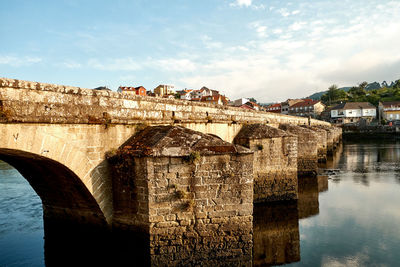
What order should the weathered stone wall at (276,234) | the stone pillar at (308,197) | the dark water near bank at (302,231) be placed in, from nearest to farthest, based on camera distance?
1. the dark water near bank at (302,231)
2. the weathered stone wall at (276,234)
3. the stone pillar at (308,197)

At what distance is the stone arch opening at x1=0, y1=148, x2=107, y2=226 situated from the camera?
594 cm

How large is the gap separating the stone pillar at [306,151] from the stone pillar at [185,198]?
1127cm

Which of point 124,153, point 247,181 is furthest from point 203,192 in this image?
point 124,153

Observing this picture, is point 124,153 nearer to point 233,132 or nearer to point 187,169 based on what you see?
point 187,169

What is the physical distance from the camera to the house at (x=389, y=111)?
71.5m

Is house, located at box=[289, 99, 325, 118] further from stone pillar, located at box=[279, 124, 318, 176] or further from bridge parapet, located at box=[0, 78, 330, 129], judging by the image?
bridge parapet, located at box=[0, 78, 330, 129]

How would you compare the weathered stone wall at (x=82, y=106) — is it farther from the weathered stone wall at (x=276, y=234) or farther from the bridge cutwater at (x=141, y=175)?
the weathered stone wall at (x=276, y=234)

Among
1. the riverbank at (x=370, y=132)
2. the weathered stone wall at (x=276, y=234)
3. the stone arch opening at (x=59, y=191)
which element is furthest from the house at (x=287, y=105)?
the stone arch opening at (x=59, y=191)

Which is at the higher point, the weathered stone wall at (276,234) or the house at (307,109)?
the house at (307,109)

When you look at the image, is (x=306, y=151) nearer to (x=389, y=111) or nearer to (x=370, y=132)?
(x=370, y=132)

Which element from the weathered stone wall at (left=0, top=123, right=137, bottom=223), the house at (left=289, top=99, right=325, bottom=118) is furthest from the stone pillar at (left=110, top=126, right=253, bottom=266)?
the house at (left=289, top=99, right=325, bottom=118)

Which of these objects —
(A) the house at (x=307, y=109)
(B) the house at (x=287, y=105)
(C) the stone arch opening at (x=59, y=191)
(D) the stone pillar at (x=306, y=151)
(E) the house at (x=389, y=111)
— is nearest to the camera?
(C) the stone arch opening at (x=59, y=191)

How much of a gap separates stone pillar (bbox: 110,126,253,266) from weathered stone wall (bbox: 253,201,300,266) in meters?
1.97

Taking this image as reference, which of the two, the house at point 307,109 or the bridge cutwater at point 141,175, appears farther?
the house at point 307,109
